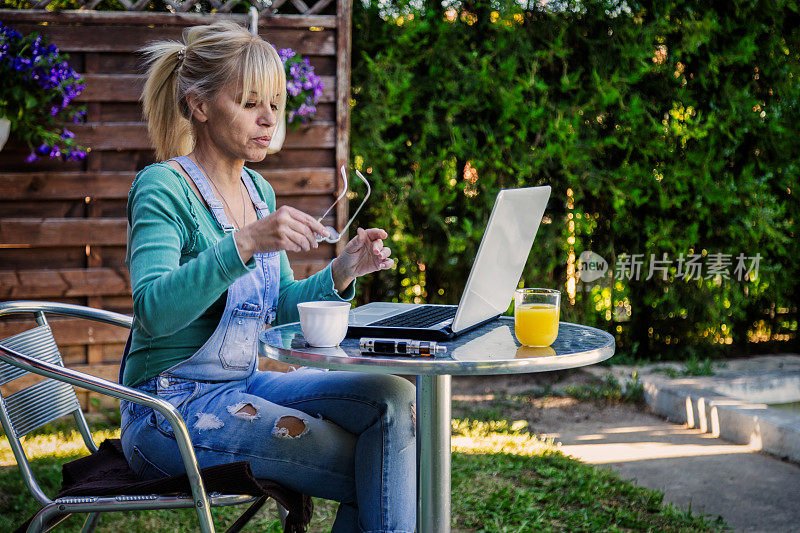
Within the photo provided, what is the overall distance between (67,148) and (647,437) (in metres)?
3.10

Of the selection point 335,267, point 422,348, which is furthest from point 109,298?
point 422,348

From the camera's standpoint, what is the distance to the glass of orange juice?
1.58m

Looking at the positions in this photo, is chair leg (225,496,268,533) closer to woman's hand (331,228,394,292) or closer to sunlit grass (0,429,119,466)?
woman's hand (331,228,394,292)

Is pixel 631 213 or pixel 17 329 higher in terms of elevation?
pixel 631 213

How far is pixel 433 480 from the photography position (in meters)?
1.63

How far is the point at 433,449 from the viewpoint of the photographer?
1622mm

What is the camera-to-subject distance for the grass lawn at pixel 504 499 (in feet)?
8.96

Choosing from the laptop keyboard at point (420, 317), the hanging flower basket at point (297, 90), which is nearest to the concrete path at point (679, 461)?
the laptop keyboard at point (420, 317)

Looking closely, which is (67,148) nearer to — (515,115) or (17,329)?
(17,329)

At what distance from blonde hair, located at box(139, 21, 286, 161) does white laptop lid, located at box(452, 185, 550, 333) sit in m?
0.63

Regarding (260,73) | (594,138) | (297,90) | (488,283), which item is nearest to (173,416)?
(488,283)

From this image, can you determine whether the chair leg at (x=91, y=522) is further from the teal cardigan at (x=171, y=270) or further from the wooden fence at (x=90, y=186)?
the wooden fence at (x=90, y=186)

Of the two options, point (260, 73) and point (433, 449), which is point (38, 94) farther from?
point (433, 449)

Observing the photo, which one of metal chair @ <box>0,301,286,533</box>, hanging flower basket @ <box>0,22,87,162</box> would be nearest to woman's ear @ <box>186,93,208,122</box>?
metal chair @ <box>0,301,286,533</box>
